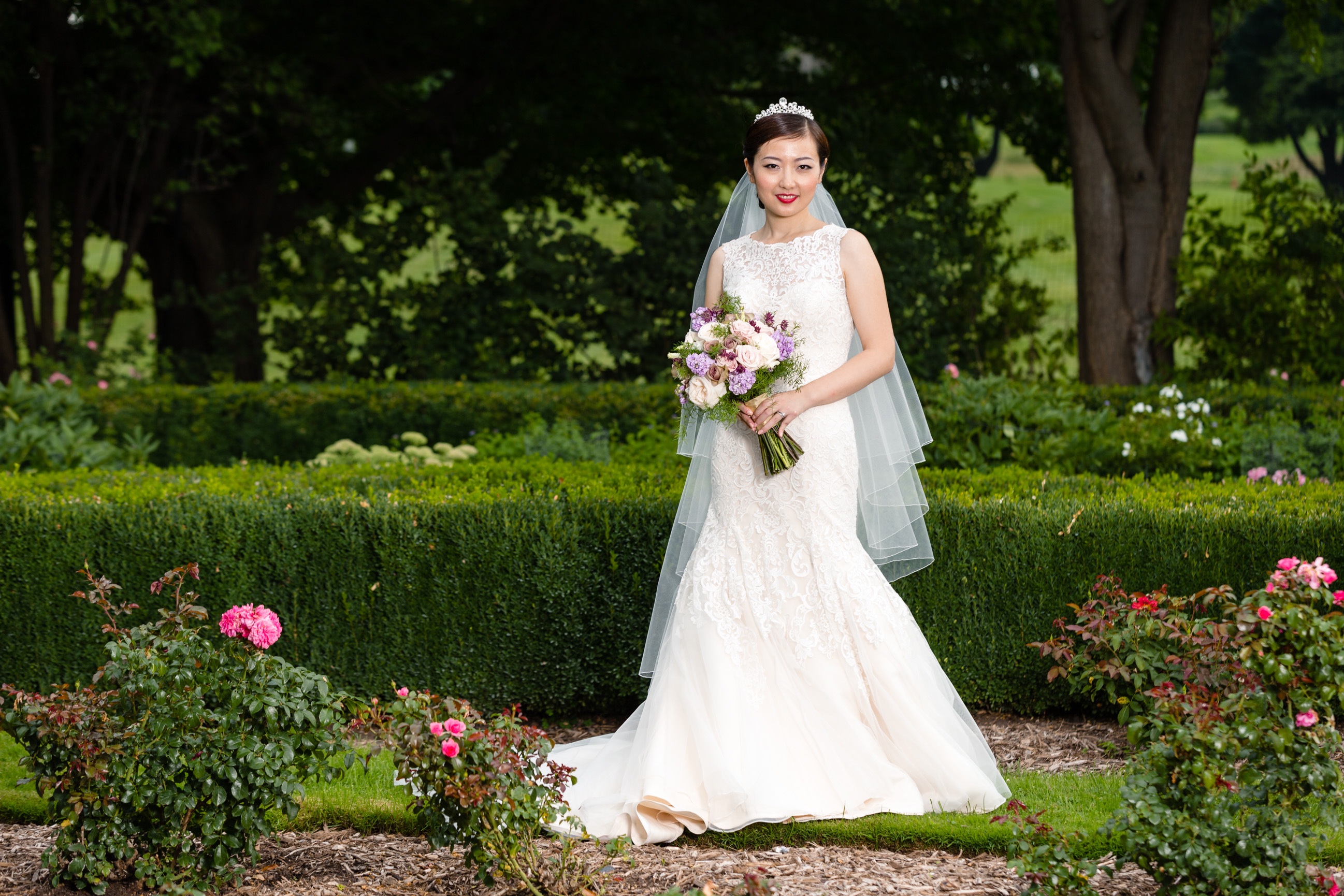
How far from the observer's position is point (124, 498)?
5.29 m

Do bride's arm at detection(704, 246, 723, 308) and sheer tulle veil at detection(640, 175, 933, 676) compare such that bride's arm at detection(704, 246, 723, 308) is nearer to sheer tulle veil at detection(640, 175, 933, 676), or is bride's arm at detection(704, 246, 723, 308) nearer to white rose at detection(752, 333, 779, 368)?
sheer tulle veil at detection(640, 175, 933, 676)

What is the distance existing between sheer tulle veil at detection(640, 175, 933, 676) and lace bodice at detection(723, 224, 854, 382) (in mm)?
229

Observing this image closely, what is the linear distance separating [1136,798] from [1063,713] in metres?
2.30

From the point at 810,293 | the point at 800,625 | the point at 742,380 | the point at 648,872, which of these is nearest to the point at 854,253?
the point at 810,293

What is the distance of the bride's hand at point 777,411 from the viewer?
3.92m

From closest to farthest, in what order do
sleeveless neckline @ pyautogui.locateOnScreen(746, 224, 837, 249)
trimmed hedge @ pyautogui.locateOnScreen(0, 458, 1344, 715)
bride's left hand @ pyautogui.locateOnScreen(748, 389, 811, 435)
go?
bride's left hand @ pyautogui.locateOnScreen(748, 389, 811, 435) → sleeveless neckline @ pyautogui.locateOnScreen(746, 224, 837, 249) → trimmed hedge @ pyautogui.locateOnScreen(0, 458, 1344, 715)

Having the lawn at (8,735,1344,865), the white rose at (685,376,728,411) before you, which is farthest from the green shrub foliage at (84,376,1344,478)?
the lawn at (8,735,1344,865)

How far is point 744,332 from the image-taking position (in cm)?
A: 378

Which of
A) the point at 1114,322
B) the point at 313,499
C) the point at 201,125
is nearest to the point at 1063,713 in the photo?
Answer: the point at 313,499

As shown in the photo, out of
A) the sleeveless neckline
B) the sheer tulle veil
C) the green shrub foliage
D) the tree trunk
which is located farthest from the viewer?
the tree trunk

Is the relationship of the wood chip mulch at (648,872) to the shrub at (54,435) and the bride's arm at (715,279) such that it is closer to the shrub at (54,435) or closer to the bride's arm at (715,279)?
the bride's arm at (715,279)

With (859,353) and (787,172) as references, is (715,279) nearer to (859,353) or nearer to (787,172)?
(787,172)

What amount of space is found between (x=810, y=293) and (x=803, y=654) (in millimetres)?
1249

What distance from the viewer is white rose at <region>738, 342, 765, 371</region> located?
12.3 feet
